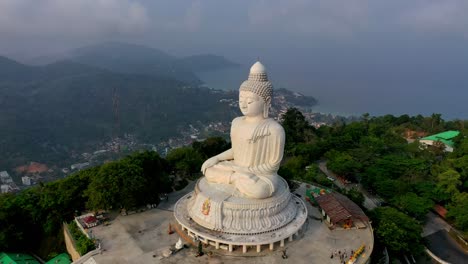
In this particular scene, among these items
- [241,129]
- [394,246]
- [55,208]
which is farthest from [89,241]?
[394,246]

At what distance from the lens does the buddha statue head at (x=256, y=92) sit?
1681cm

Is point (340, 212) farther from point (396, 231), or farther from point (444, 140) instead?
point (444, 140)

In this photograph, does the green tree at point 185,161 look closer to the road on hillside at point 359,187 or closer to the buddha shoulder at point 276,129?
the buddha shoulder at point 276,129

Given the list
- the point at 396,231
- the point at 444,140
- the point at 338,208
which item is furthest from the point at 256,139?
the point at 444,140

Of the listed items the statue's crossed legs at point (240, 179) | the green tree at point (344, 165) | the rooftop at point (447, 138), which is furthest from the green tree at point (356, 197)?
the rooftop at point (447, 138)

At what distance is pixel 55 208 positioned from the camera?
19234mm

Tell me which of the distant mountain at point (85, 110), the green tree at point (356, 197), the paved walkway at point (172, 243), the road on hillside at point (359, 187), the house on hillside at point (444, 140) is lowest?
the distant mountain at point (85, 110)

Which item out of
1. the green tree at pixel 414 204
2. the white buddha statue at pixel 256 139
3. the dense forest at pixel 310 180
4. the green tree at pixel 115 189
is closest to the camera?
the white buddha statue at pixel 256 139

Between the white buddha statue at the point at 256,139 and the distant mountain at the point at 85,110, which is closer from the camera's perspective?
Answer: the white buddha statue at the point at 256,139

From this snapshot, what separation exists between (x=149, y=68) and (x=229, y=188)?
142540mm

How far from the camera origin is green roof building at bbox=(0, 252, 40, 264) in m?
17.7

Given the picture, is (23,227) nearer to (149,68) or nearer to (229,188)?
(229,188)

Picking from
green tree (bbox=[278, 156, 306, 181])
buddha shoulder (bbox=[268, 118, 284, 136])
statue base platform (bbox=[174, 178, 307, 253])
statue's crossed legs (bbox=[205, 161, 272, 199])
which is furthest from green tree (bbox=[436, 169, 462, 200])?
statue's crossed legs (bbox=[205, 161, 272, 199])

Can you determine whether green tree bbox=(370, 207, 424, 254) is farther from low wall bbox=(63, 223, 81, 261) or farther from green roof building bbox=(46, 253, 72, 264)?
green roof building bbox=(46, 253, 72, 264)
